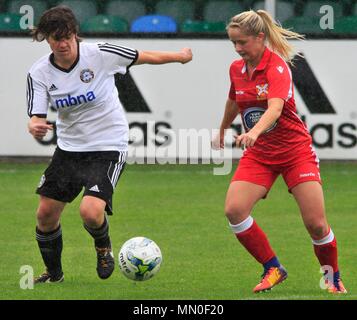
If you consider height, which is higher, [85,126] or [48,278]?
[85,126]

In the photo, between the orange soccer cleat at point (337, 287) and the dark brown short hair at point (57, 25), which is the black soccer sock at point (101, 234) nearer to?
the dark brown short hair at point (57, 25)

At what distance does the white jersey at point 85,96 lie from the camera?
801 centimetres

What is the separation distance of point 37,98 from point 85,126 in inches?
15.1

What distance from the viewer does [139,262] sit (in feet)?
26.3

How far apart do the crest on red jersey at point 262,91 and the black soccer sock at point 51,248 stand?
173 cm

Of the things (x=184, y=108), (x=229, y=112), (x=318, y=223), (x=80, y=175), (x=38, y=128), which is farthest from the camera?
(x=184, y=108)

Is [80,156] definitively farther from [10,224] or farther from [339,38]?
[339,38]

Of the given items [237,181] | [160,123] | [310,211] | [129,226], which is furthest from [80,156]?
[160,123]

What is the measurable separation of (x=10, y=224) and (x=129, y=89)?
4690 millimetres

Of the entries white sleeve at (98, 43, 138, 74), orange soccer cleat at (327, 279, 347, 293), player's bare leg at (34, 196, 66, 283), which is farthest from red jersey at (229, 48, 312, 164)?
player's bare leg at (34, 196, 66, 283)

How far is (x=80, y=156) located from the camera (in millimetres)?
8133

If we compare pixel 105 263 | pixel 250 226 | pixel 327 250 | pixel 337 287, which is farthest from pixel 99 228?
pixel 337 287

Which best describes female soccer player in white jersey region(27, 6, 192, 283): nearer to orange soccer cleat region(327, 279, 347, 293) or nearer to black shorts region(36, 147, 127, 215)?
black shorts region(36, 147, 127, 215)

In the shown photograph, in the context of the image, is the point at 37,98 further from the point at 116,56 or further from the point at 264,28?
the point at 264,28
